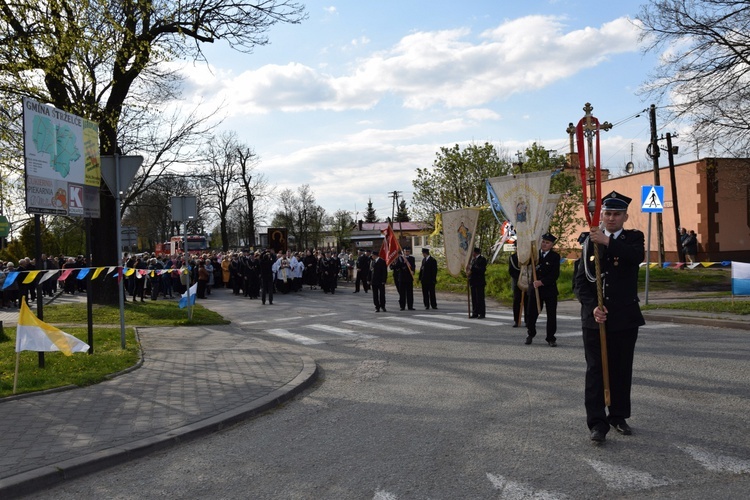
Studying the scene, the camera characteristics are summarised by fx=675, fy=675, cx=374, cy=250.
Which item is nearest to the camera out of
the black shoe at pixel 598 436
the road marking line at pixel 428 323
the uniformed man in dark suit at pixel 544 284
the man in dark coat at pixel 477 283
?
the black shoe at pixel 598 436

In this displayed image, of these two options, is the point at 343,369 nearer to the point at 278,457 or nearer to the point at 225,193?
the point at 278,457

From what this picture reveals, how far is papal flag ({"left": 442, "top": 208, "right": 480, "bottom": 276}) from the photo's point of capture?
58.9ft

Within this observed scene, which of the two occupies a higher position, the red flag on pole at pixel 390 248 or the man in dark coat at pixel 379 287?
the red flag on pole at pixel 390 248

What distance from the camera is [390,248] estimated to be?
21516 mm

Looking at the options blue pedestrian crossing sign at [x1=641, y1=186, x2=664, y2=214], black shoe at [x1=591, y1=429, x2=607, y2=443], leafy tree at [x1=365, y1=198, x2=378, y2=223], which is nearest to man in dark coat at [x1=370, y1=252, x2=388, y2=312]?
blue pedestrian crossing sign at [x1=641, y1=186, x2=664, y2=214]

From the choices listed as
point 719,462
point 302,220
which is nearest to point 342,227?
point 302,220

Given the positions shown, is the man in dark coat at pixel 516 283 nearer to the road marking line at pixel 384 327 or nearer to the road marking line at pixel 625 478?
the road marking line at pixel 384 327

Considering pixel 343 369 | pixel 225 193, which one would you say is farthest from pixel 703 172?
pixel 225 193

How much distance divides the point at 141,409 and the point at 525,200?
9451 millimetres

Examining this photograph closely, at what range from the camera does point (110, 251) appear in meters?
20.3

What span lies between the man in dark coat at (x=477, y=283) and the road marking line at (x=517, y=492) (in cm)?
1150

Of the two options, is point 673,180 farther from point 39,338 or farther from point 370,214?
point 370,214

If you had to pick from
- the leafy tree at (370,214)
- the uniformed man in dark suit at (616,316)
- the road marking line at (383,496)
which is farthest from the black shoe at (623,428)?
the leafy tree at (370,214)

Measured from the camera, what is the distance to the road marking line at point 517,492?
4289 millimetres
